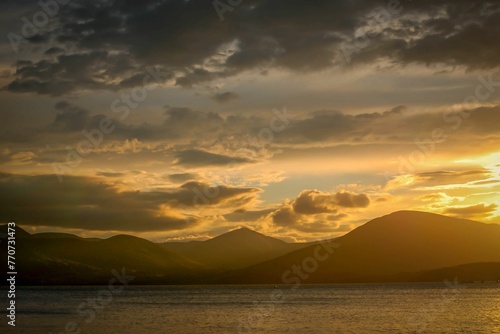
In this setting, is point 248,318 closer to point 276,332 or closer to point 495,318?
point 276,332

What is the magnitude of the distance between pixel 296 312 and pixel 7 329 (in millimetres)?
57779

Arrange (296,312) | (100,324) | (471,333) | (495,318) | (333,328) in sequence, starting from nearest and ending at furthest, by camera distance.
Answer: (471,333) < (333,328) < (100,324) < (495,318) < (296,312)

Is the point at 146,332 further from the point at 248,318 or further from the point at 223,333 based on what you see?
the point at 248,318

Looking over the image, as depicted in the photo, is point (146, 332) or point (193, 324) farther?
point (193, 324)

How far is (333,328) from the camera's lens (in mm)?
88688

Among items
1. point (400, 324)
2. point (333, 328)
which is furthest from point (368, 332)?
point (400, 324)

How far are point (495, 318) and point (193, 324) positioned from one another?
165 ft

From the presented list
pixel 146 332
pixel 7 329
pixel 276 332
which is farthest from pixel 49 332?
pixel 276 332

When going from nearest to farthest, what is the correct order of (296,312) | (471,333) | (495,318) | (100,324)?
(471,333) < (100,324) < (495,318) < (296,312)

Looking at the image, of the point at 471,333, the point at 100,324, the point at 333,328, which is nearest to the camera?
the point at 471,333

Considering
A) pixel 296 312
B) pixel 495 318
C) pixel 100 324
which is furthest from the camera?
pixel 296 312

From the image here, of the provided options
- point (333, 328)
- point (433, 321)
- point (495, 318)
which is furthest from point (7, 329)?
point (495, 318)

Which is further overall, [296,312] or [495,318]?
[296,312]

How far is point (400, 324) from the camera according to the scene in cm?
9356
